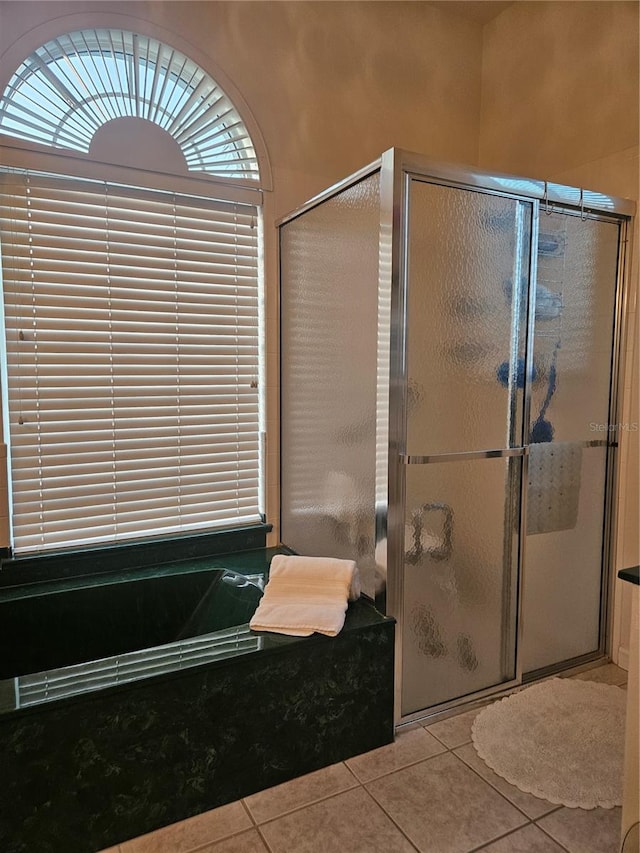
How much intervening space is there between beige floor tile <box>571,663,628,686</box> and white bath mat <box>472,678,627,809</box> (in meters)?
0.05

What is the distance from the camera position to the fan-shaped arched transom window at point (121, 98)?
2059 mm

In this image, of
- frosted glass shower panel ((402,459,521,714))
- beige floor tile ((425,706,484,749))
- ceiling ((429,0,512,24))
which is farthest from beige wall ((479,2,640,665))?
beige floor tile ((425,706,484,749))

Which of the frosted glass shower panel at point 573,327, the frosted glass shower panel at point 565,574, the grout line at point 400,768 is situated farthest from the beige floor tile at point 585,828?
the frosted glass shower panel at point 573,327

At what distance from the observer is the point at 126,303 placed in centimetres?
225

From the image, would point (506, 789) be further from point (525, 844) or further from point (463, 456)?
point (463, 456)

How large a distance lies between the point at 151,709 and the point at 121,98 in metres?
2.12

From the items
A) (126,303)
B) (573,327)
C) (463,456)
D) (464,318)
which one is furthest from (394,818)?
(126,303)

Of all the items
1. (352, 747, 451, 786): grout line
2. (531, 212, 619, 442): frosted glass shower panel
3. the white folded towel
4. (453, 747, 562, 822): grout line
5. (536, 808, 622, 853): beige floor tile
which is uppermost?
(531, 212, 619, 442): frosted glass shower panel

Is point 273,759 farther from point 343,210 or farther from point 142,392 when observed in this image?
point 343,210

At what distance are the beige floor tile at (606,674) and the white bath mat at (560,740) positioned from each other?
0.16 ft

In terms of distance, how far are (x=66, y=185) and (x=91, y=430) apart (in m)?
0.91

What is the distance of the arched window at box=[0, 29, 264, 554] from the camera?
2.09 metres

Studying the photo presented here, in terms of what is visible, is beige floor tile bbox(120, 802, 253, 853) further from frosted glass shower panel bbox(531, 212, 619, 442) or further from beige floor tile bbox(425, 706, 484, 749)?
frosted glass shower panel bbox(531, 212, 619, 442)

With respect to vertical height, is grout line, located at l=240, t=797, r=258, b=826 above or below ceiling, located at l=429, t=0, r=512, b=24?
below
